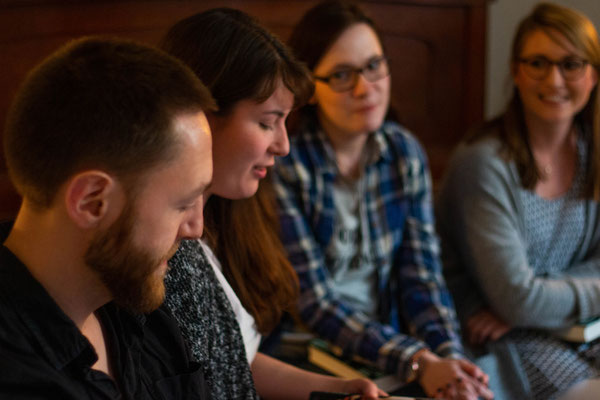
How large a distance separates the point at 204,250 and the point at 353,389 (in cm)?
34

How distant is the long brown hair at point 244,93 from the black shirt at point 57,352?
1.04 feet

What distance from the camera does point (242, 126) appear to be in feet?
3.38

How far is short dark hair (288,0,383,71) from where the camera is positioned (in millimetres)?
1441

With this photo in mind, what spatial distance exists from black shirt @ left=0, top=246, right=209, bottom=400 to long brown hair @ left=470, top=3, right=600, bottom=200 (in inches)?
43.6

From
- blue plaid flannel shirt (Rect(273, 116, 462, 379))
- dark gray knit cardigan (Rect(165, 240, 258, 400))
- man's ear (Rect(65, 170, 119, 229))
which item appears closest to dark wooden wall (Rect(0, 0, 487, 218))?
blue plaid flannel shirt (Rect(273, 116, 462, 379))

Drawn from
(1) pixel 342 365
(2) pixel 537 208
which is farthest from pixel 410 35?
(1) pixel 342 365

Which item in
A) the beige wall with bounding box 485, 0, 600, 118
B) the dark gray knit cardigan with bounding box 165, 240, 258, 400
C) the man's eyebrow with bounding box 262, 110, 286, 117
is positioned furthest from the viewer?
the beige wall with bounding box 485, 0, 600, 118

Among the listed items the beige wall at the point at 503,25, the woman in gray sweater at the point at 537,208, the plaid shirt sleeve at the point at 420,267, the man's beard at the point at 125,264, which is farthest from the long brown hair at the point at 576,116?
the man's beard at the point at 125,264

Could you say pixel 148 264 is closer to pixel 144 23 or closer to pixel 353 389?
pixel 353 389

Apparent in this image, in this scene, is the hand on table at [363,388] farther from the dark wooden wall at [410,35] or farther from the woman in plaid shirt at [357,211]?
→ the dark wooden wall at [410,35]

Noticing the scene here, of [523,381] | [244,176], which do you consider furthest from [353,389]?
[523,381]

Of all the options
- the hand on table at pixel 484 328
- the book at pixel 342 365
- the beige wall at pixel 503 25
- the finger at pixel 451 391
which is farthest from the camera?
the beige wall at pixel 503 25

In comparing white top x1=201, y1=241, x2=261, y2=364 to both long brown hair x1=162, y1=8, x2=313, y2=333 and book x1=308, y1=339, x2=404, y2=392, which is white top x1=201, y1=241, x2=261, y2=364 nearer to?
long brown hair x1=162, y1=8, x2=313, y2=333

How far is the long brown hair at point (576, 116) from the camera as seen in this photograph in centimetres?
160
